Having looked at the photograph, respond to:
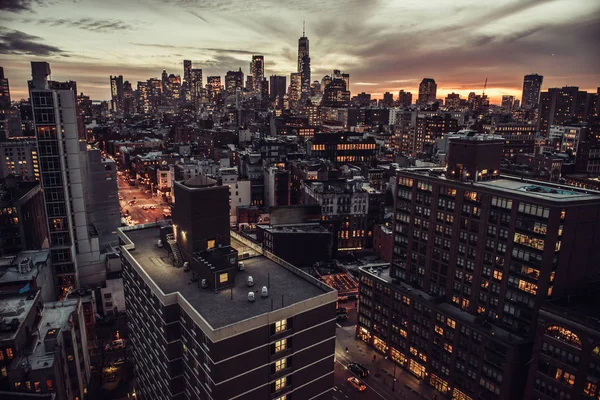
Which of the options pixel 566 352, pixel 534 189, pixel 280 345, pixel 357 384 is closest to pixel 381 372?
pixel 357 384

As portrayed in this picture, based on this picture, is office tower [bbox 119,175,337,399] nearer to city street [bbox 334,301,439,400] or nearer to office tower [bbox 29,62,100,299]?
city street [bbox 334,301,439,400]

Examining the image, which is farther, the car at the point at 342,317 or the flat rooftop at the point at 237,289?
the car at the point at 342,317

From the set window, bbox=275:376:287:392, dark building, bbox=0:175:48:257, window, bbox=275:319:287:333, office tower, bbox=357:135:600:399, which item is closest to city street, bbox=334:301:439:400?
office tower, bbox=357:135:600:399

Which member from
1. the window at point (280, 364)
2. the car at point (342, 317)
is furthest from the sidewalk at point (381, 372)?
the window at point (280, 364)

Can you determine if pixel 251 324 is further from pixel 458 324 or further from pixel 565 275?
pixel 565 275

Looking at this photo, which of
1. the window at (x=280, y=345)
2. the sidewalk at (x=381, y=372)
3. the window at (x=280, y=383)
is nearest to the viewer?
the window at (x=280, y=345)

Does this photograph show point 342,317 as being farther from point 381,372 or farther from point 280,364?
point 280,364

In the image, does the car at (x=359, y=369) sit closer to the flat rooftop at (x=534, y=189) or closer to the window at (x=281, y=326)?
the window at (x=281, y=326)
